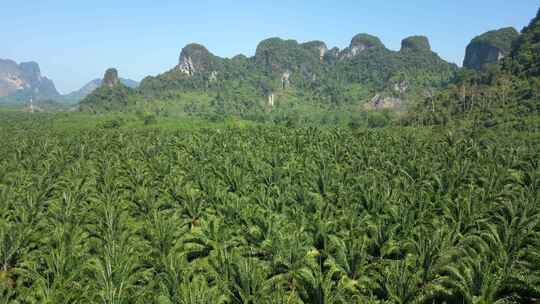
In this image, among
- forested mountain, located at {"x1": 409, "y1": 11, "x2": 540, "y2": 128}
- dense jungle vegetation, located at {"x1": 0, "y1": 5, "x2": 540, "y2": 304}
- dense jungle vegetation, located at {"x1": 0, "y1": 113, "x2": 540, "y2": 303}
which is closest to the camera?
dense jungle vegetation, located at {"x1": 0, "y1": 113, "x2": 540, "y2": 303}

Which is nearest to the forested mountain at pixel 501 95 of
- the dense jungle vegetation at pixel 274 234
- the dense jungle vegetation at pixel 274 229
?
the dense jungle vegetation at pixel 274 229

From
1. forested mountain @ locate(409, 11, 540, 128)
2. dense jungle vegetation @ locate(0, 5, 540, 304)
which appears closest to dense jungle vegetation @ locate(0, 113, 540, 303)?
dense jungle vegetation @ locate(0, 5, 540, 304)

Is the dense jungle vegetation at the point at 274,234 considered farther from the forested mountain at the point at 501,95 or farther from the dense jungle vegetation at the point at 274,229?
the forested mountain at the point at 501,95

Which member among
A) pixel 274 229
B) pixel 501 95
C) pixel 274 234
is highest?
pixel 501 95

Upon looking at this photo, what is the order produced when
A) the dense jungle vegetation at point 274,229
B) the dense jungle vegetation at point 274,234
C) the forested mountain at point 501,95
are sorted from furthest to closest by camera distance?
the forested mountain at point 501,95, the dense jungle vegetation at point 274,229, the dense jungle vegetation at point 274,234

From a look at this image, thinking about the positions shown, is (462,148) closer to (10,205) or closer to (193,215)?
(193,215)

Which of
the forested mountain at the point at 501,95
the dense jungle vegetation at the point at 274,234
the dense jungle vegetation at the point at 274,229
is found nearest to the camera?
the dense jungle vegetation at the point at 274,234

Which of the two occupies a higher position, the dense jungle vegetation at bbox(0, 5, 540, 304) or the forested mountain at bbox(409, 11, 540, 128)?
the forested mountain at bbox(409, 11, 540, 128)

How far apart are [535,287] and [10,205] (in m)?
46.7

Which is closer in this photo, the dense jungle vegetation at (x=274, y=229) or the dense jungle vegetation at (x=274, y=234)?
the dense jungle vegetation at (x=274, y=234)

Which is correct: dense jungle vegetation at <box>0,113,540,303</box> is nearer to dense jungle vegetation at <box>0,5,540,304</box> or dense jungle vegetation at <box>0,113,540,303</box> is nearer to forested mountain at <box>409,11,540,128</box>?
dense jungle vegetation at <box>0,5,540,304</box>

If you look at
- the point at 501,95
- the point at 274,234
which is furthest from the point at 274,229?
the point at 501,95

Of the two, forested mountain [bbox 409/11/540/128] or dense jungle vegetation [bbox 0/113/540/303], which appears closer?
dense jungle vegetation [bbox 0/113/540/303]

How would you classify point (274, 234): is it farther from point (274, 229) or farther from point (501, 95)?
point (501, 95)
